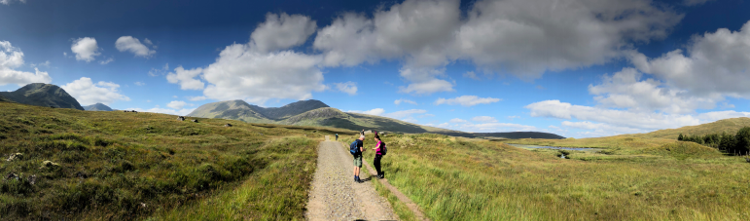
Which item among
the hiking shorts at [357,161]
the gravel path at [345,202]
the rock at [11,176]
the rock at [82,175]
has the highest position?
the hiking shorts at [357,161]

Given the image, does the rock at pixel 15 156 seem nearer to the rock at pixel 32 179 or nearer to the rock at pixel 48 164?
the rock at pixel 48 164

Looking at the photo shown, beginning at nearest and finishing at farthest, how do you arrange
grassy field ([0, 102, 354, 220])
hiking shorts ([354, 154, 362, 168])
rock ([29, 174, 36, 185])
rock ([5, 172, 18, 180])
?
grassy field ([0, 102, 354, 220]) → rock ([5, 172, 18, 180]) → rock ([29, 174, 36, 185]) → hiking shorts ([354, 154, 362, 168])

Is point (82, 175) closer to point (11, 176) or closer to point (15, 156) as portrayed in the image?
point (11, 176)

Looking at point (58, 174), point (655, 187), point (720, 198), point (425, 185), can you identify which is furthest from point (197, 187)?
point (655, 187)

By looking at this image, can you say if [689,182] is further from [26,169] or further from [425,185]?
[26,169]

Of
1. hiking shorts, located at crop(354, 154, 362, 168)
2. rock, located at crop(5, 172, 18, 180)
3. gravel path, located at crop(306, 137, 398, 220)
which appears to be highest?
hiking shorts, located at crop(354, 154, 362, 168)

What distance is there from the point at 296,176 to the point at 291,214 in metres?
5.24

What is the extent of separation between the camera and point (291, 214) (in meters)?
7.29

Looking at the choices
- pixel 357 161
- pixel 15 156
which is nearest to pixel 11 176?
pixel 15 156

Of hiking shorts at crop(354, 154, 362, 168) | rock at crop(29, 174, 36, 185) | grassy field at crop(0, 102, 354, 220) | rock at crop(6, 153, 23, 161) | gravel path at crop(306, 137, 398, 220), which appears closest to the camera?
grassy field at crop(0, 102, 354, 220)

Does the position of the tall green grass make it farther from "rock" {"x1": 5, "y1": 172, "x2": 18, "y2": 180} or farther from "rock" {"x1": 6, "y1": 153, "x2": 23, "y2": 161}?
"rock" {"x1": 6, "y1": 153, "x2": 23, "y2": 161}

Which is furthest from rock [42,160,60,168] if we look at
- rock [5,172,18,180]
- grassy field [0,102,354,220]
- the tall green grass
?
the tall green grass

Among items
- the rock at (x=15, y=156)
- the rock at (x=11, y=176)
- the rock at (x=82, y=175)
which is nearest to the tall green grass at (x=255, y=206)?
the rock at (x=82, y=175)

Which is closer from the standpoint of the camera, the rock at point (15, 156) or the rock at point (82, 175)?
the rock at point (82, 175)
